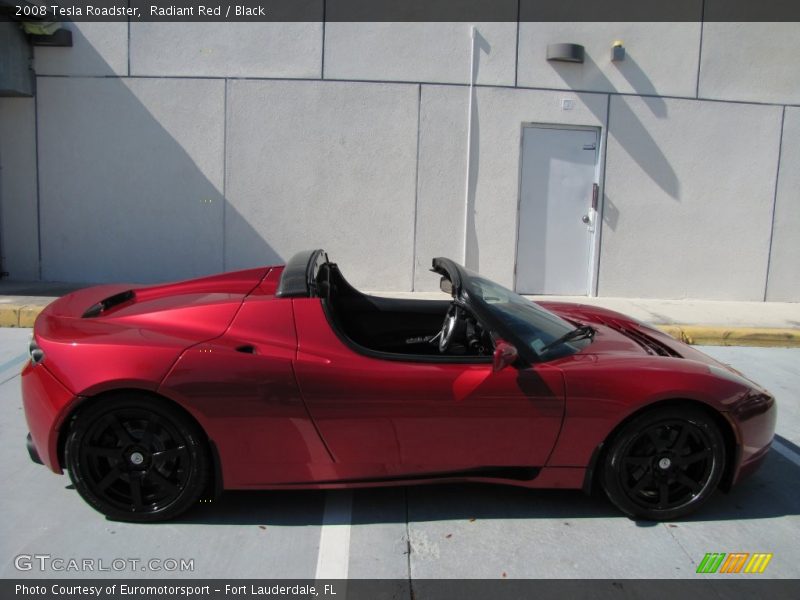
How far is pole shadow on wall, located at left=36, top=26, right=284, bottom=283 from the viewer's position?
8859mm

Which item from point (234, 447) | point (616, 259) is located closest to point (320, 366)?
point (234, 447)

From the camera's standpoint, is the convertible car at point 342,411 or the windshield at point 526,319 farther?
the windshield at point 526,319

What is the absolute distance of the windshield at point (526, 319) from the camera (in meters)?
3.17

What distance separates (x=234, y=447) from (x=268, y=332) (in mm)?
543

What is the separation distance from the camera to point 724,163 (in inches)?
361

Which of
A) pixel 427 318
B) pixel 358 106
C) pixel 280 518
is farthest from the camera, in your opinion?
pixel 358 106

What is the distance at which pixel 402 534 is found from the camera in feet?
9.87

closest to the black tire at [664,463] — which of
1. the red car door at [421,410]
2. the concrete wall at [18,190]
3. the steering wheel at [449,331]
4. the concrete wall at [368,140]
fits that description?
the red car door at [421,410]

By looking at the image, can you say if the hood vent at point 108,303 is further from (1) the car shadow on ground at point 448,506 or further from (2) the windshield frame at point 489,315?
(2) the windshield frame at point 489,315

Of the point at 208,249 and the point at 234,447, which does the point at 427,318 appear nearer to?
the point at 234,447
